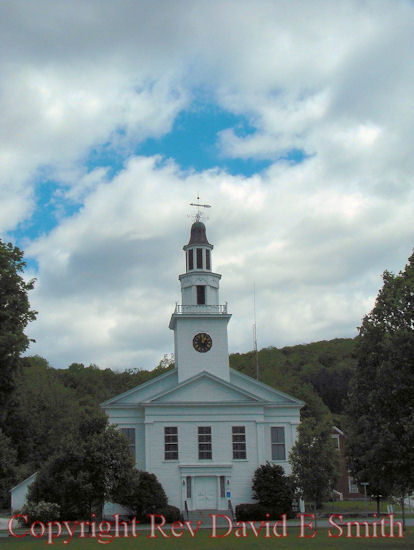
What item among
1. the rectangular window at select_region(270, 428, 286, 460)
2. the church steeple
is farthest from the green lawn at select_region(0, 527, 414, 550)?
the church steeple

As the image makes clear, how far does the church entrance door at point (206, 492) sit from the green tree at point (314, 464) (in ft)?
32.0

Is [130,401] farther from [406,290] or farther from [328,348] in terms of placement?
[328,348]

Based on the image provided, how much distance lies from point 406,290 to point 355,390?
5.77 metres

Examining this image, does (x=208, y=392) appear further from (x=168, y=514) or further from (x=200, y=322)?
(x=168, y=514)

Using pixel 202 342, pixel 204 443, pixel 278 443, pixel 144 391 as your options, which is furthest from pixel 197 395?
pixel 278 443

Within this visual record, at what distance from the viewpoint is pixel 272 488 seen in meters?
41.6

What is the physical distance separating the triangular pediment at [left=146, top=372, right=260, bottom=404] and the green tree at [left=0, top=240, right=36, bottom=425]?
1728 cm

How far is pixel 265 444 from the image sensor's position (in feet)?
146

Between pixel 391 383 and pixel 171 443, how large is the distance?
23.3 m

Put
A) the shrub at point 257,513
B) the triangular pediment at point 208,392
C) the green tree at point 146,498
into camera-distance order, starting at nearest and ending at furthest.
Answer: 1. the green tree at point 146,498
2. the shrub at point 257,513
3. the triangular pediment at point 208,392

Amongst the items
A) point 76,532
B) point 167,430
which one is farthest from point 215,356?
point 76,532

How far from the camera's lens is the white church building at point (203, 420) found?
4284cm

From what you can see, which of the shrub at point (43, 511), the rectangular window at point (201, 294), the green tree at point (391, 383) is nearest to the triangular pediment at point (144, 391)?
the rectangular window at point (201, 294)

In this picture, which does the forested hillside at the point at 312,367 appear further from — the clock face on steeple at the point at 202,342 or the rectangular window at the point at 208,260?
Answer: the rectangular window at the point at 208,260
